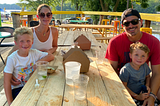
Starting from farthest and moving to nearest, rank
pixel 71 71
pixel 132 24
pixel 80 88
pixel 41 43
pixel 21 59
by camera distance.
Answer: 1. pixel 41 43
2. pixel 132 24
3. pixel 21 59
4. pixel 71 71
5. pixel 80 88

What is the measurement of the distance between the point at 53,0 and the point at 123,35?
26054 mm

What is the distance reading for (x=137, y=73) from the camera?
174cm

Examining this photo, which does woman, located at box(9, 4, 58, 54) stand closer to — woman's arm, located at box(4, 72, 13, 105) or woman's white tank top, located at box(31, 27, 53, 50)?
woman's white tank top, located at box(31, 27, 53, 50)

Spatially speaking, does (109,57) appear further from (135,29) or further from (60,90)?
(60,90)

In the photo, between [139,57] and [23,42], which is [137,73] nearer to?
[139,57]

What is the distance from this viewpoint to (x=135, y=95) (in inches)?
67.1

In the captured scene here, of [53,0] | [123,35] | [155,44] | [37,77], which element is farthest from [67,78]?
[53,0]

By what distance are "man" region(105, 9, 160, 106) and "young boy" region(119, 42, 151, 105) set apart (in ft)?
0.45

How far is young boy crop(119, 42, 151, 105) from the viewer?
1705 mm

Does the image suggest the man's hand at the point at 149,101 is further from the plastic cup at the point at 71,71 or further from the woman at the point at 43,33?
the woman at the point at 43,33

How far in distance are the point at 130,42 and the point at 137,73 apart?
433 millimetres

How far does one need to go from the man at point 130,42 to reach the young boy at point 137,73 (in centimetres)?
14

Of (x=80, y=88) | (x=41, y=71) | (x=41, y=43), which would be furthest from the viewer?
(x=41, y=43)

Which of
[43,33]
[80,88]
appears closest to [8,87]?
[80,88]
